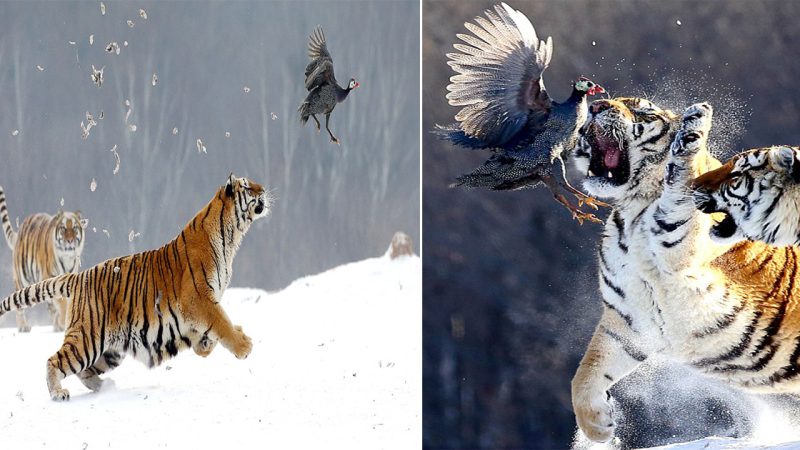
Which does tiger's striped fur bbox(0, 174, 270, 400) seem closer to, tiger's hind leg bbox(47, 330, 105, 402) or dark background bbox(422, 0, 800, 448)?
tiger's hind leg bbox(47, 330, 105, 402)

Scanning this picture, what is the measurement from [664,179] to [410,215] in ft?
5.12

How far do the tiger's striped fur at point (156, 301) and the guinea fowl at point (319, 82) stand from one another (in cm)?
53

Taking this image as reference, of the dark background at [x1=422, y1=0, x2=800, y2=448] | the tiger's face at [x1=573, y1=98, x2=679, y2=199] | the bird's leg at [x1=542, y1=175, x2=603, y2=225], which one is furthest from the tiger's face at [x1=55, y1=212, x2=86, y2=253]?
the tiger's face at [x1=573, y1=98, x2=679, y2=199]

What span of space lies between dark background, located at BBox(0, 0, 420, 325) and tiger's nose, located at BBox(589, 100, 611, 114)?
122cm

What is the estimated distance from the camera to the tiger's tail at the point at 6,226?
516cm

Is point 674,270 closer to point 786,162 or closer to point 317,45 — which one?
point 786,162

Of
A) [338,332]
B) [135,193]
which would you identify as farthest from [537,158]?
[135,193]

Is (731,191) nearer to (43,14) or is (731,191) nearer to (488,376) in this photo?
(488,376)

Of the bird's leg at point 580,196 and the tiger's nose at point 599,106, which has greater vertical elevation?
the tiger's nose at point 599,106

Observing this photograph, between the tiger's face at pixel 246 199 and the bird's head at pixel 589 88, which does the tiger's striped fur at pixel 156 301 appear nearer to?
the tiger's face at pixel 246 199

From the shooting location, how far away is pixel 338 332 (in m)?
→ 5.36

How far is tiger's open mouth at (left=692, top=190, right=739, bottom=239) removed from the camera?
171 inches

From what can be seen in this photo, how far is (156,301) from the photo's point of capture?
493 cm

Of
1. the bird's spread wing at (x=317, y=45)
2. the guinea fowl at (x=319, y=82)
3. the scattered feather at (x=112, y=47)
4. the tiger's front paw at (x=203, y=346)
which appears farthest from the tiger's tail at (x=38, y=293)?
the bird's spread wing at (x=317, y=45)
